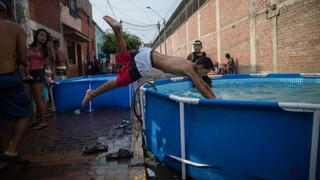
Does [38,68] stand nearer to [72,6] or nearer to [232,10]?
[72,6]

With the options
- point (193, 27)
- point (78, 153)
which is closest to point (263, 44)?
point (78, 153)

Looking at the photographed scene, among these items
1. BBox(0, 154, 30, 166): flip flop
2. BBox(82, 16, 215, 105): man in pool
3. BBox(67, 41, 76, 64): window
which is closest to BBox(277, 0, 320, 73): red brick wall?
BBox(82, 16, 215, 105): man in pool

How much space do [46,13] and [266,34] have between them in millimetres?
8808

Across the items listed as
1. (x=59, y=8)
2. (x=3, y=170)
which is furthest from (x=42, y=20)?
(x=3, y=170)

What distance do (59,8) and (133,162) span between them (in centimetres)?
1128

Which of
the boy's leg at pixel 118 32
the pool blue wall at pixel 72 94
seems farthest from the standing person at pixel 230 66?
the boy's leg at pixel 118 32

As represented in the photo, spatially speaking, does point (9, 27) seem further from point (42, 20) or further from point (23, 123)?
point (42, 20)

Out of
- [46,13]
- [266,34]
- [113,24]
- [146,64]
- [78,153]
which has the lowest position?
[78,153]

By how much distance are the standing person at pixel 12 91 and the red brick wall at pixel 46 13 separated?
656 cm

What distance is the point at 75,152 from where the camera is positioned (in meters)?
4.28

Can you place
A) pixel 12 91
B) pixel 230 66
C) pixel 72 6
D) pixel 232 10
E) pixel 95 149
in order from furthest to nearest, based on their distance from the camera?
1. pixel 232 10
2. pixel 230 66
3. pixel 72 6
4. pixel 95 149
5. pixel 12 91

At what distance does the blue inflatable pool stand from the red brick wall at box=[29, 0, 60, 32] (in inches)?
307

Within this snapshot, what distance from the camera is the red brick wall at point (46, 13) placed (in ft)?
33.2

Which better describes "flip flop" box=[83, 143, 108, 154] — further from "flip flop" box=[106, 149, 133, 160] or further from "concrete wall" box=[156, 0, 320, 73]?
"concrete wall" box=[156, 0, 320, 73]
